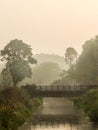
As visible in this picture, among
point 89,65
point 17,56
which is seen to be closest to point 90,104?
point 17,56

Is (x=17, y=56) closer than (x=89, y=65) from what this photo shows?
Yes

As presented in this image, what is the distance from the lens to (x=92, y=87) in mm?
114438

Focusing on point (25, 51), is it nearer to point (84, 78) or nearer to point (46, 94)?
point (46, 94)

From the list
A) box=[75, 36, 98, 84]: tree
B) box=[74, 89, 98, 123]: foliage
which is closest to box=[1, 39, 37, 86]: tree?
box=[74, 89, 98, 123]: foliage

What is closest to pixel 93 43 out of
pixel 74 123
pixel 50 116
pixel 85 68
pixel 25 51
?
pixel 85 68

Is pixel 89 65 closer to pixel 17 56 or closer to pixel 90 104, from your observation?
pixel 17 56

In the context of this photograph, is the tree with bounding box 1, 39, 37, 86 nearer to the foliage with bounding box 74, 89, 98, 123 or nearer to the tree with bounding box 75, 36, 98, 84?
the foliage with bounding box 74, 89, 98, 123

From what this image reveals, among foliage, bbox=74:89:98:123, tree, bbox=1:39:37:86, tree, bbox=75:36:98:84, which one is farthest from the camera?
tree, bbox=75:36:98:84

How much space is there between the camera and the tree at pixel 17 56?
123m

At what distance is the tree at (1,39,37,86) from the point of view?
12288 cm

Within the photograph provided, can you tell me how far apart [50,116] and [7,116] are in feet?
113

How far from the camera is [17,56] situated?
125 m

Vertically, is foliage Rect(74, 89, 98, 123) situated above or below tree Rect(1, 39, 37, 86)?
below

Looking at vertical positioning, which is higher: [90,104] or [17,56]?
[17,56]
